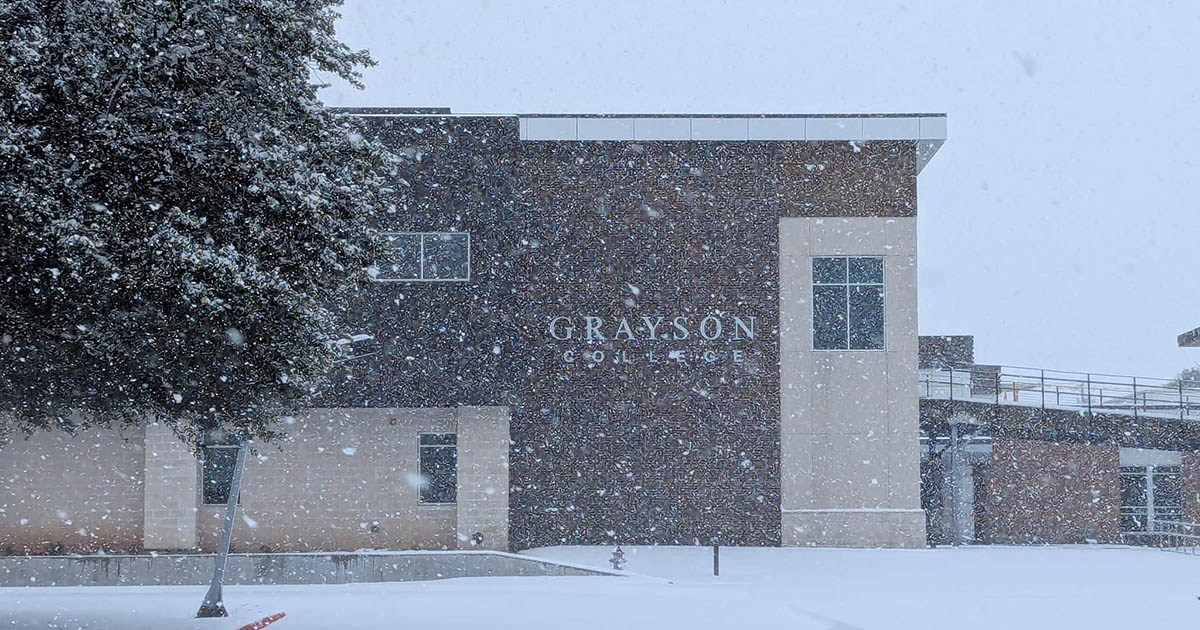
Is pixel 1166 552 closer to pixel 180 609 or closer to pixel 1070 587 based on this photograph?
pixel 1070 587

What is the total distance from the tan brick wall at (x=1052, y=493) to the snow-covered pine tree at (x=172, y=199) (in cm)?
2727

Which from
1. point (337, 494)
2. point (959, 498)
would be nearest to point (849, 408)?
point (959, 498)

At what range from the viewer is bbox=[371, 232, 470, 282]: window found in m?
26.2

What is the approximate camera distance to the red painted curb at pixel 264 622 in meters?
14.3

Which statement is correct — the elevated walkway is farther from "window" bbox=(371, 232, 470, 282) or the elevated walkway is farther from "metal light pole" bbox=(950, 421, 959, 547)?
"window" bbox=(371, 232, 470, 282)

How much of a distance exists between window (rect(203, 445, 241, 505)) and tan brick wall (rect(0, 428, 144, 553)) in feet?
4.73

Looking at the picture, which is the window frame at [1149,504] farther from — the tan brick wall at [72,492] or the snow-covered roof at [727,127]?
the tan brick wall at [72,492]

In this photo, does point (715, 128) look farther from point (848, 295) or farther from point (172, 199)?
point (172, 199)

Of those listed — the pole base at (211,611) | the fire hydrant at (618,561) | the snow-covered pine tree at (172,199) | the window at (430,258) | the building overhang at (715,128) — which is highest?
the building overhang at (715,128)

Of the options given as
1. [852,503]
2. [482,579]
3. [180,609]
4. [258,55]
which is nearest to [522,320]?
[482,579]

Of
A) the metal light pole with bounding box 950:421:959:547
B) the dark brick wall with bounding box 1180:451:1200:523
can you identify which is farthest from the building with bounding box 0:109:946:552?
the dark brick wall with bounding box 1180:451:1200:523

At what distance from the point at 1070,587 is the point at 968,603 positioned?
3.59 meters

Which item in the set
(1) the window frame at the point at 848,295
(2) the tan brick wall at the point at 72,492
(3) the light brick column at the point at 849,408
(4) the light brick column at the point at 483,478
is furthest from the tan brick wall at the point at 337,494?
(1) the window frame at the point at 848,295

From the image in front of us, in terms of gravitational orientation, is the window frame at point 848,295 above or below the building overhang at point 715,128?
below
